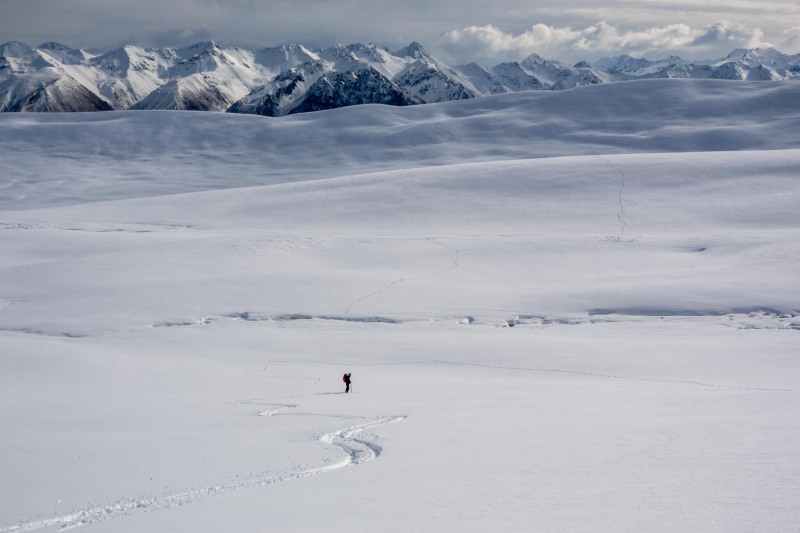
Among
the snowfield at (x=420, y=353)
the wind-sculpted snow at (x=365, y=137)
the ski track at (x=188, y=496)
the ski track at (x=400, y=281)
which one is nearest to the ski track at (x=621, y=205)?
the snowfield at (x=420, y=353)

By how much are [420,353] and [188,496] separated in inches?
448

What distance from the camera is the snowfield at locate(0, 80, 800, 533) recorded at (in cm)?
773

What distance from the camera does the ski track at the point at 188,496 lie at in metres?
7.48

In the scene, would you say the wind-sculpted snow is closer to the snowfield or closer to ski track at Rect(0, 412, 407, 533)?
the snowfield

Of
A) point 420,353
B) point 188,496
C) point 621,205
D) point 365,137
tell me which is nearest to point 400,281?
point 420,353

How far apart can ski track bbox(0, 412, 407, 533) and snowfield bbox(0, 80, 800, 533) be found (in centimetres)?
4

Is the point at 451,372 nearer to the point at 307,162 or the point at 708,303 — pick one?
the point at 708,303

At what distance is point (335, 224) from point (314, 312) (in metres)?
16.9

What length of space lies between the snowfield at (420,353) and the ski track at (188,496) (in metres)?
0.04

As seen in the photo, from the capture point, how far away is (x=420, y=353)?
1925cm

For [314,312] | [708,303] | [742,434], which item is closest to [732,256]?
[708,303]

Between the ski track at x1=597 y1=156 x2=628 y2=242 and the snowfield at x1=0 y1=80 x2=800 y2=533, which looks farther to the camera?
the ski track at x1=597 y1=156 x2=628 y2=242

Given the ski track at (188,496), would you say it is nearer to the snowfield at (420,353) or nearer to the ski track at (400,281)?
the snowfield at (420,353)

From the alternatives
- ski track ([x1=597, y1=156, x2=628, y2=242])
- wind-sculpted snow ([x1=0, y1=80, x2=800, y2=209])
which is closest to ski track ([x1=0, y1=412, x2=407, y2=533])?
ski track ([x1=597, y1=156, x2=628, y2=242])
